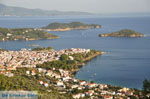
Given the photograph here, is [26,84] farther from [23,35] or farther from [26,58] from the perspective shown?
[23,35]

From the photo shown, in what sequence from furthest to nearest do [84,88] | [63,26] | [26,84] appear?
[63,26] → [84,88] → [26,84]

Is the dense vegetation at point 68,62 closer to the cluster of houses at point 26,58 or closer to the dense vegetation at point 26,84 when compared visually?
the cluster of houses at point 26,58

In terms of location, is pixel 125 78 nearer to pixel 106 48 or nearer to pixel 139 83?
pixel 139 83

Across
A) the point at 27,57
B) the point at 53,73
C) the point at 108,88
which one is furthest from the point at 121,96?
the point at 27,57

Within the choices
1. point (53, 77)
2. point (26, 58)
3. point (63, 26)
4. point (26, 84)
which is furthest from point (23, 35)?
point (26, 84)

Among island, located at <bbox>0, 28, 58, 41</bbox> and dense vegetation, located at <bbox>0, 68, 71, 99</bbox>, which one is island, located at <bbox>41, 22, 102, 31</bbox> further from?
dense vegetation, located at <bbox>0, 68, 71, 99</bbox>

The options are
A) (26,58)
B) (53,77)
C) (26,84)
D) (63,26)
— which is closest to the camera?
(26,84)

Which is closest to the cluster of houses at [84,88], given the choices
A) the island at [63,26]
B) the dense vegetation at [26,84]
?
the dense vegetation at [26,84]

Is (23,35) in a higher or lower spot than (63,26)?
lower

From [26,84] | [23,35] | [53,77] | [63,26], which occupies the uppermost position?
[26,84]
